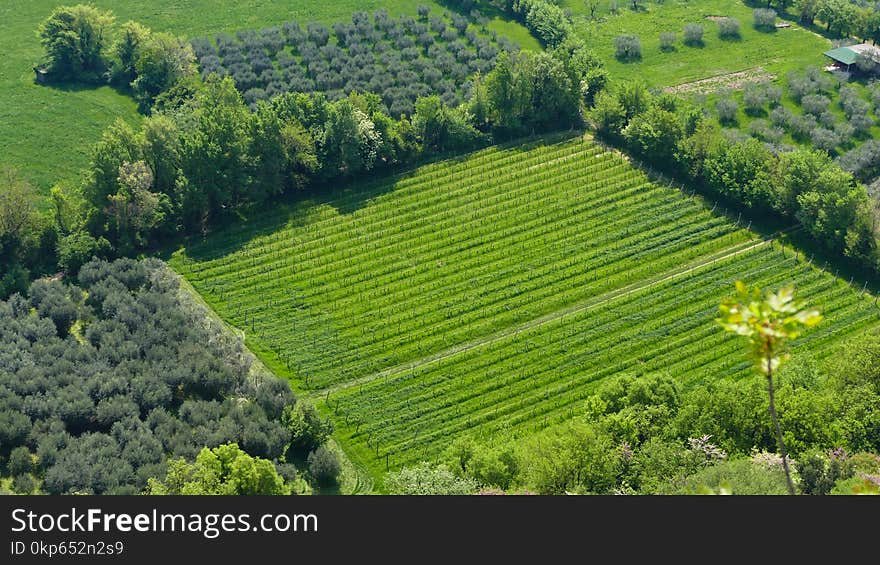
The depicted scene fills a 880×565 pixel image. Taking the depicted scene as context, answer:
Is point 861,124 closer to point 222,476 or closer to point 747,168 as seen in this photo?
point 747,168

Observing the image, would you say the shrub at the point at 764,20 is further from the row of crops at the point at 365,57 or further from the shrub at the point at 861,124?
the row of crops at the point at 365,57

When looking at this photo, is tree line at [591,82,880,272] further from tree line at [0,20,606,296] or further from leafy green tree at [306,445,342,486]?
leafy green tree at [306,445,342,486]

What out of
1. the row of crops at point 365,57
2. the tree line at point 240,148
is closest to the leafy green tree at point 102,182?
the tree line at point 240,148

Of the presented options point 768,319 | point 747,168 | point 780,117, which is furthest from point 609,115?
point 768,319

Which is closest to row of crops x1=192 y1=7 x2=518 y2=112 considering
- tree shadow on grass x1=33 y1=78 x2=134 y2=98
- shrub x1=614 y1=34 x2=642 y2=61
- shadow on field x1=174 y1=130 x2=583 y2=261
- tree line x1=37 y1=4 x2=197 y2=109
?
tree line x1=37 y1=4 x2=197 y2=109

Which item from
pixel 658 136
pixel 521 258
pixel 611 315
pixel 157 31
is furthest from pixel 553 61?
pixel 157 31

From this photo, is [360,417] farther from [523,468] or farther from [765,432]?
[765,432]
